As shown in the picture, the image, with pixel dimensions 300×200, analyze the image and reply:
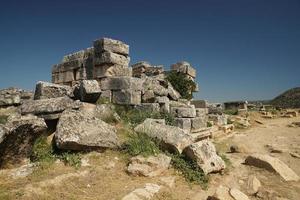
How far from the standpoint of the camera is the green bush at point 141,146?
5.78 meters

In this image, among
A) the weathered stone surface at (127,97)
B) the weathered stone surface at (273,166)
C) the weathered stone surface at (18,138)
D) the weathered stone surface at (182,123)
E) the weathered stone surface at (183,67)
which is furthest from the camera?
the weathered stone surface at (183,67)

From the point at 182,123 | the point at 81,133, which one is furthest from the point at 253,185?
the point at 182,123

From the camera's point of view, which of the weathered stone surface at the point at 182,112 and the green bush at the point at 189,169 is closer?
the green bush at the point at 189,169

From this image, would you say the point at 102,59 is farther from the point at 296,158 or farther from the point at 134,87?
the point at 296,158

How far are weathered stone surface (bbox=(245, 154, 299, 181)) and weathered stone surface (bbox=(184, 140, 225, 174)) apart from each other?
1144 millimetres

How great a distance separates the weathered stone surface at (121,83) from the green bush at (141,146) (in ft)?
9.99

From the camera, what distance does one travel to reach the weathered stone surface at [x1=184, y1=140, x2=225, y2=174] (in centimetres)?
566

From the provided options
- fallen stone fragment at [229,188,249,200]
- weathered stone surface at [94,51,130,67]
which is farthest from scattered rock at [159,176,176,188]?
weathered stone surface at [94,51,130,67]

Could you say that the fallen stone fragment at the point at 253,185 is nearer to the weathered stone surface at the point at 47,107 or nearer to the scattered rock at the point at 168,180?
the scattered rock at the point at 168,180

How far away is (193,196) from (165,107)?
517 cm

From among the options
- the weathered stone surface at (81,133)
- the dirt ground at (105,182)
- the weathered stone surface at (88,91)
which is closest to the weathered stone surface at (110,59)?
the weathered stone surface at (88,91)

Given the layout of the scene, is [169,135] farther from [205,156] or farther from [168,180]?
[168,180]

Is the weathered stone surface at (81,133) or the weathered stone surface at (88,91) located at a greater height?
the weathered stone surface at (88,91)

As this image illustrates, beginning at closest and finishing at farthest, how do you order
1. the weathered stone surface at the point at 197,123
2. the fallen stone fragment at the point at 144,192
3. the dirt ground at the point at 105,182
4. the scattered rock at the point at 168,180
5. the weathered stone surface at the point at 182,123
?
the dirt ground at the point at 105,182 < the fallen stone fragment at the point at 144,192 < the scattered rock at the point at 168,180 < the weathered stone surface at the point at 182,123 < the weathered stone surface at the point at 197,123
